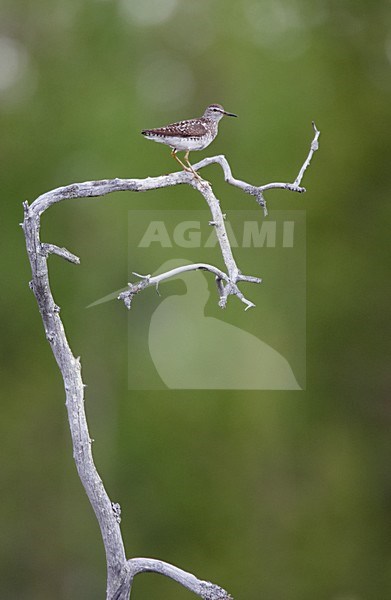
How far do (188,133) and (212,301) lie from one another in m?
2.35

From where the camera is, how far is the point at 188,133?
2600 millimetres

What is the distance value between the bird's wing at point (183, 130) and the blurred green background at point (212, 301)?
2.19m

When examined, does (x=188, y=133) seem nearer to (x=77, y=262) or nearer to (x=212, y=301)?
(x=77, y=262)

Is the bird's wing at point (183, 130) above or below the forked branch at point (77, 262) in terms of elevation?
above

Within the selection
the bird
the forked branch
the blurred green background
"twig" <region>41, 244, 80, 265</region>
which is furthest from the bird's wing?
the blurred green background

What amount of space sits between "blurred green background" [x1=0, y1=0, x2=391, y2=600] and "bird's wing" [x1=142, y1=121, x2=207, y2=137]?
2185 mm

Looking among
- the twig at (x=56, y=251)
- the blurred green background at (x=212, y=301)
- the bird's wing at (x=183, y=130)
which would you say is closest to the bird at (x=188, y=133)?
the bird's wing at (x=183, y=130)

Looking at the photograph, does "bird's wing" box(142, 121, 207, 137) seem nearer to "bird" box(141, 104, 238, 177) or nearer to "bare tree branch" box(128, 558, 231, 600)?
"bird" box(141, 104, 238, 177)

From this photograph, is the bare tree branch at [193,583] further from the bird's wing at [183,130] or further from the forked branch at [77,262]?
the bird's wing at [183,130]

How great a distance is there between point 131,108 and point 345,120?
1.23 m

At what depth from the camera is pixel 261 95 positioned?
4887mm

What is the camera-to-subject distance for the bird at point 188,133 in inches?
101

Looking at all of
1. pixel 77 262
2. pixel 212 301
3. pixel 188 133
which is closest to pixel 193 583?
pixel 77 262

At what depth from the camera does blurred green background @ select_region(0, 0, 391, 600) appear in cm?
489
